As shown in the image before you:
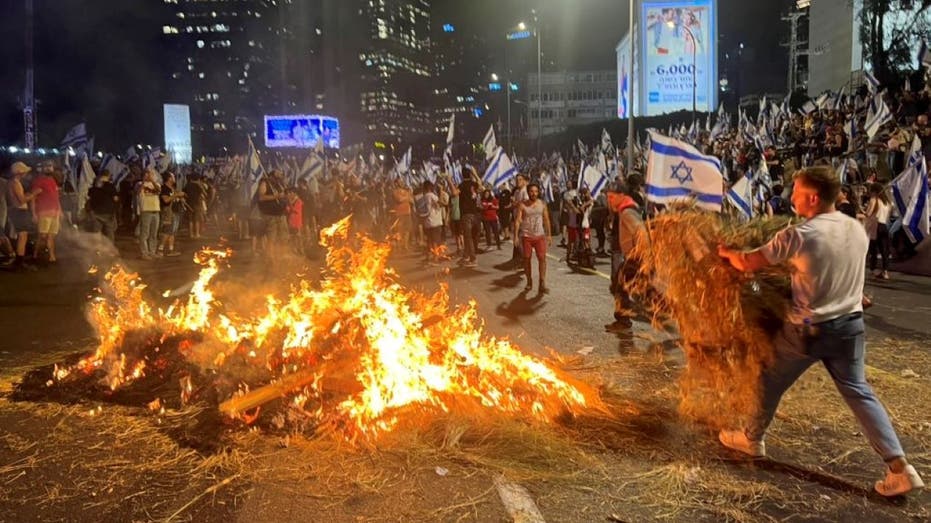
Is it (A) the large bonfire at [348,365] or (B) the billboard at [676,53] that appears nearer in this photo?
(A) the large bonfire at [348,365]

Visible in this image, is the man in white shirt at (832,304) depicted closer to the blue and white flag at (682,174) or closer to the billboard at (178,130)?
the blue and white flag at (682,174)

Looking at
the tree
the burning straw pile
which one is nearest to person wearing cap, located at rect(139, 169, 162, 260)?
the burning straw pile

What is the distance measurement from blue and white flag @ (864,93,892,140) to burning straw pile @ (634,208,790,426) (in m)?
15.2

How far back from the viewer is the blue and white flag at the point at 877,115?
57.3 feet

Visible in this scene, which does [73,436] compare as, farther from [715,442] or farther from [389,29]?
[389,29]

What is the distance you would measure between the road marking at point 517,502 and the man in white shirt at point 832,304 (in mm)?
1679

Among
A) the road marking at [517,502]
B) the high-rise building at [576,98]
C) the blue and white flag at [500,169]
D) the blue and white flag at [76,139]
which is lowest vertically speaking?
the road marking at [517,502]

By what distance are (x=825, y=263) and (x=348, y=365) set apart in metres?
3.23

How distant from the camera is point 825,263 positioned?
3908 millimetres

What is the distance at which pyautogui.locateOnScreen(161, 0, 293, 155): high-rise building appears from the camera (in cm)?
4112

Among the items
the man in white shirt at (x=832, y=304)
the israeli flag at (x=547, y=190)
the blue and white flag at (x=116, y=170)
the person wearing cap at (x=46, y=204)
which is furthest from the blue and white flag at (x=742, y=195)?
the blue and white flag at (x=116, y=170)

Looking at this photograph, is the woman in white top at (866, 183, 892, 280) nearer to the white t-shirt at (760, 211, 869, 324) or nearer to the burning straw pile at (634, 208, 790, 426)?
the burning straw pile at (634, 208, 790, 426)

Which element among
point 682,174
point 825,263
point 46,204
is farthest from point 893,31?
point 825,263

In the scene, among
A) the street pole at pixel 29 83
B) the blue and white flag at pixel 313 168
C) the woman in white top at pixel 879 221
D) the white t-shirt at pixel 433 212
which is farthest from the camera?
the street pole at pixel 29 83
